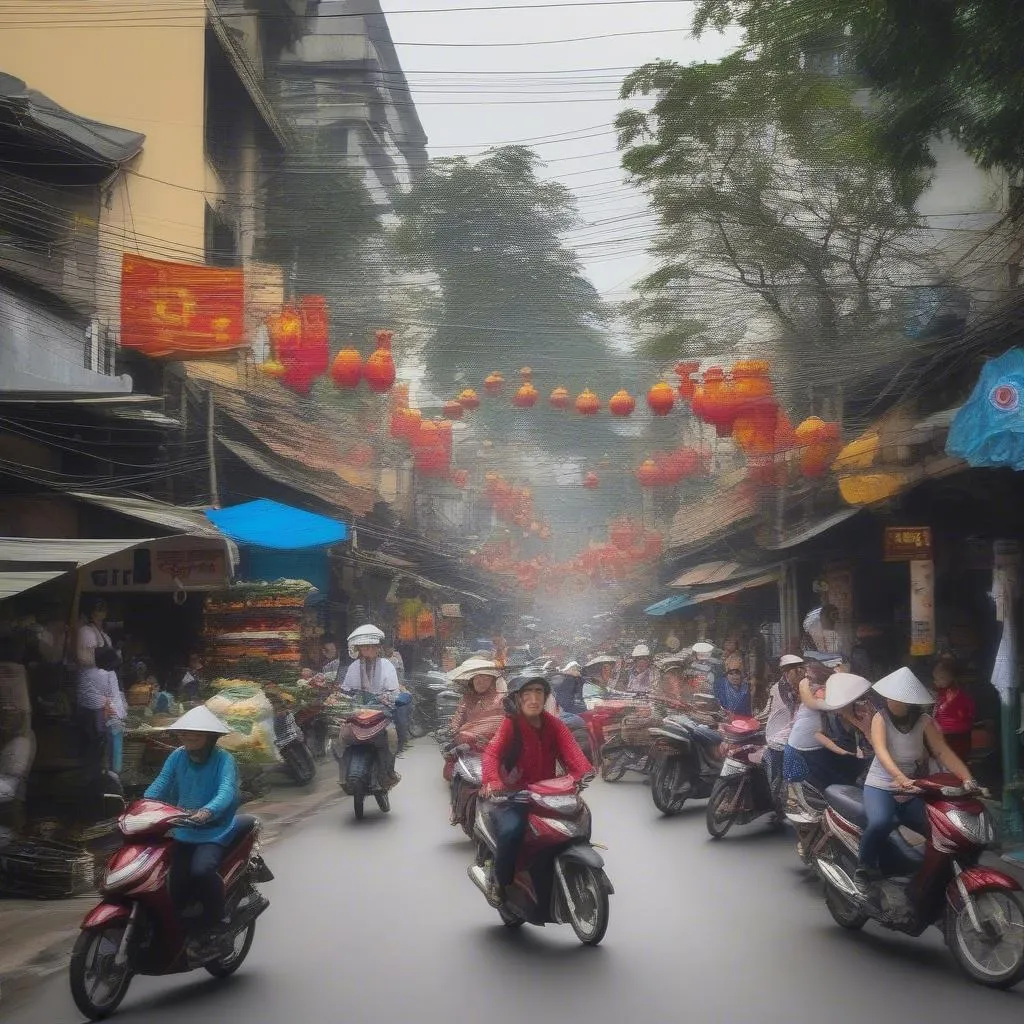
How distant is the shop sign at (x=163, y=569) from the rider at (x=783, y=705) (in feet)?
24.0

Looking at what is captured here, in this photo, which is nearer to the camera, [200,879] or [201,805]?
[200,879]

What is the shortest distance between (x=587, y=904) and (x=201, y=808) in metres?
2.38

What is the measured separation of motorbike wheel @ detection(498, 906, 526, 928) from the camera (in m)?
8.16

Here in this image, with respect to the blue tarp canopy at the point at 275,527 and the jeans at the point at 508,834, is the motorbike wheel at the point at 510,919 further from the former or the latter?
the blue tarp canopy at the point at 275,527

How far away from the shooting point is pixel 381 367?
58.2 feet

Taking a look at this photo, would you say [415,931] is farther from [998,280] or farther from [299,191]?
[299,191]

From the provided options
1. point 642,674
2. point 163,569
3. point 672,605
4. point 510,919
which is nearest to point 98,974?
point 510,919

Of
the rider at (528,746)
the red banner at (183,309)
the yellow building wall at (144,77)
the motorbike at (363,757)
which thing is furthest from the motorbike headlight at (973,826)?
the yellow building wall at (144,77)

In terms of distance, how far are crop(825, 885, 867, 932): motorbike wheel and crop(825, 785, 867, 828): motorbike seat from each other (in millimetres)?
485

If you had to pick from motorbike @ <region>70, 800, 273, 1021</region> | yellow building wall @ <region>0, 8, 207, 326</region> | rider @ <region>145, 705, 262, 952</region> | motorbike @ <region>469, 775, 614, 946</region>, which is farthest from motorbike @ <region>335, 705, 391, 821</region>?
yellow building wall @ <region>0, 8, 207, 326</region>

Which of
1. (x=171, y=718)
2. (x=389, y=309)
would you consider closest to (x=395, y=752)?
(x=171, y=718)

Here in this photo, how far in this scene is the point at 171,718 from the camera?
13562 mm

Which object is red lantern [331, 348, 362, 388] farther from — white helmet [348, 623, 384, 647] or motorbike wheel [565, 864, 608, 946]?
motorbike wheel [565, 864, 608, 946]

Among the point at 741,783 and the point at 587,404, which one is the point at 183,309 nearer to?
the point at 587,404
